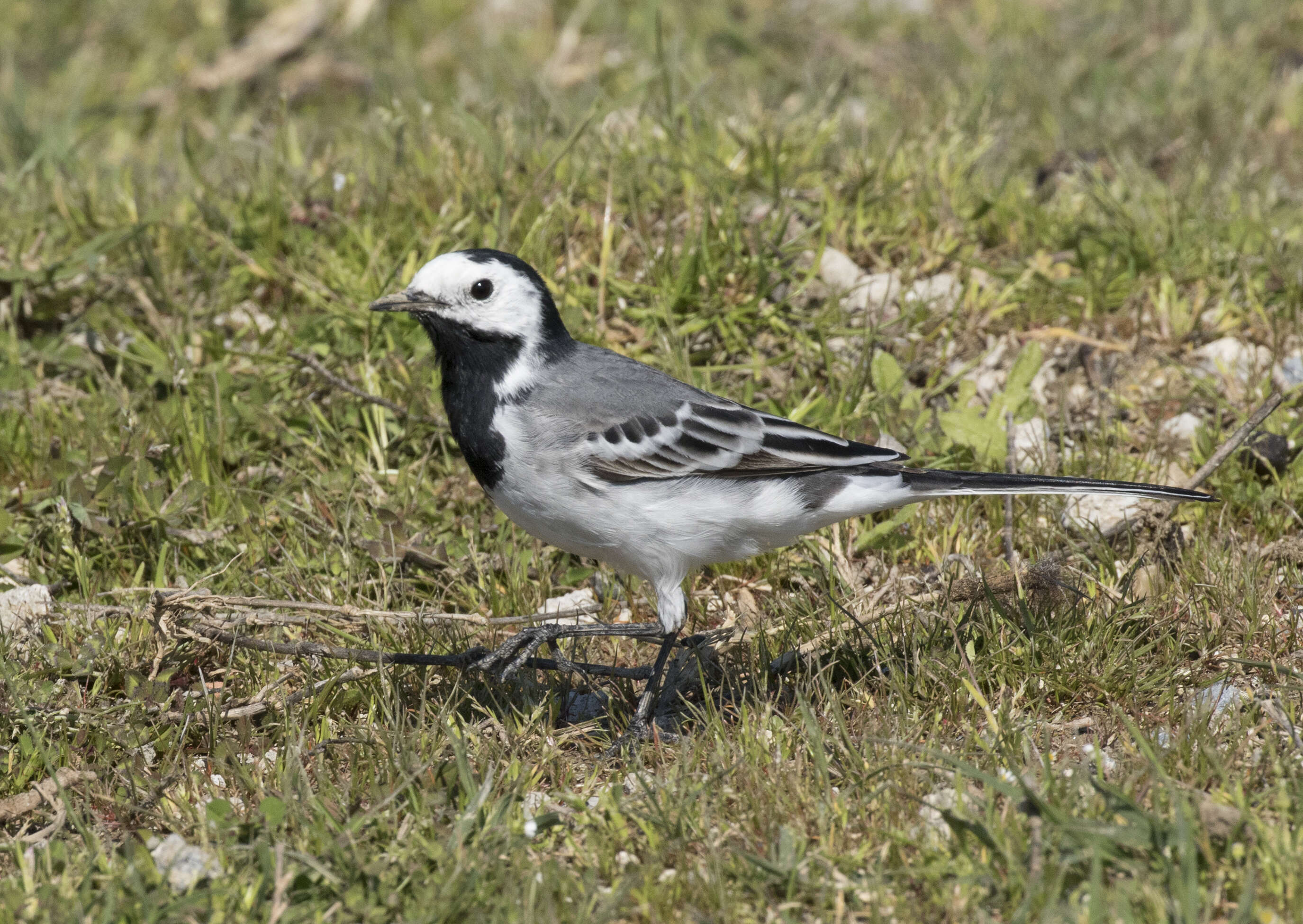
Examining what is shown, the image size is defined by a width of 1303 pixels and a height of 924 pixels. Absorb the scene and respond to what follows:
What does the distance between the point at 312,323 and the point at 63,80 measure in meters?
4.78

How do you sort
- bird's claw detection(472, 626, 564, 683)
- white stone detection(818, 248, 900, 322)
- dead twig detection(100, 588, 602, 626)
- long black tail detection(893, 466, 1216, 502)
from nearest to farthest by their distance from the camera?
long black tail detection(893, 466, 1216, 502) → bird's claw detection(472, 626, 564, 683) → dead twig detection(100, 588, 602, 626) → white stone detection(818, 248, 900, 322)

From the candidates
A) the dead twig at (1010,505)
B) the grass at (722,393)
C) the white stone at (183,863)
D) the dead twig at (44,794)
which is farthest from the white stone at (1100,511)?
the dead twig at (44,794)

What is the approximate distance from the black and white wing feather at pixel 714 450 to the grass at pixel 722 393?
0.56 meters

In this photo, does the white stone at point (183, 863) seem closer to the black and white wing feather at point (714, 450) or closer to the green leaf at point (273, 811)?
the green leaf at point (273, 811)

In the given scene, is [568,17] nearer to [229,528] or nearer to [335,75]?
[335,75]

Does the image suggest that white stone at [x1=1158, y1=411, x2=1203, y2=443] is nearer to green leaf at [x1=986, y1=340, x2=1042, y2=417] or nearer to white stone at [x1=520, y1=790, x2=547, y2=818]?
green leaf at [x1=986, y1=340, x2=1042, y2=417]

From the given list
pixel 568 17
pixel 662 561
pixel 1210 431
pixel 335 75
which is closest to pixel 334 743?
pixel 662 561

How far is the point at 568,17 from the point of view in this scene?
10.2 meters

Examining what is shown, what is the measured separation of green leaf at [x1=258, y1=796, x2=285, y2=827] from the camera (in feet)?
11.5

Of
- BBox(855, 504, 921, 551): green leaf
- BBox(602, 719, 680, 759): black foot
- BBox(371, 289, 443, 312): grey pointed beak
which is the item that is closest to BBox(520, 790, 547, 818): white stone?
BBox(602, 719, 680, 759): black foot

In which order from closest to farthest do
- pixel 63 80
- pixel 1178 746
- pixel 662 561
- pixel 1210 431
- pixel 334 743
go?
pixel 1178 746 < pixel 334 743 < pixel 662 561 < pixel 1210 431 < pixel 63 80

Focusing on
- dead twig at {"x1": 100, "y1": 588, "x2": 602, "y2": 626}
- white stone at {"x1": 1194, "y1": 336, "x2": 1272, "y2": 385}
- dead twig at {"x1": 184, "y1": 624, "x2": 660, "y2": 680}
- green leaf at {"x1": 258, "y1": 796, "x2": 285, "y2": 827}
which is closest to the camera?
green leaf at {"x1": 258, "y1": 796, "x2": 285, "y2": 827}

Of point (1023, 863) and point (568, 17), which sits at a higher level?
point (568, 17)

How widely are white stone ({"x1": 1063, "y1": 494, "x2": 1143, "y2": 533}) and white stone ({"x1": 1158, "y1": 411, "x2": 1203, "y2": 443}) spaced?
19.2 inches
